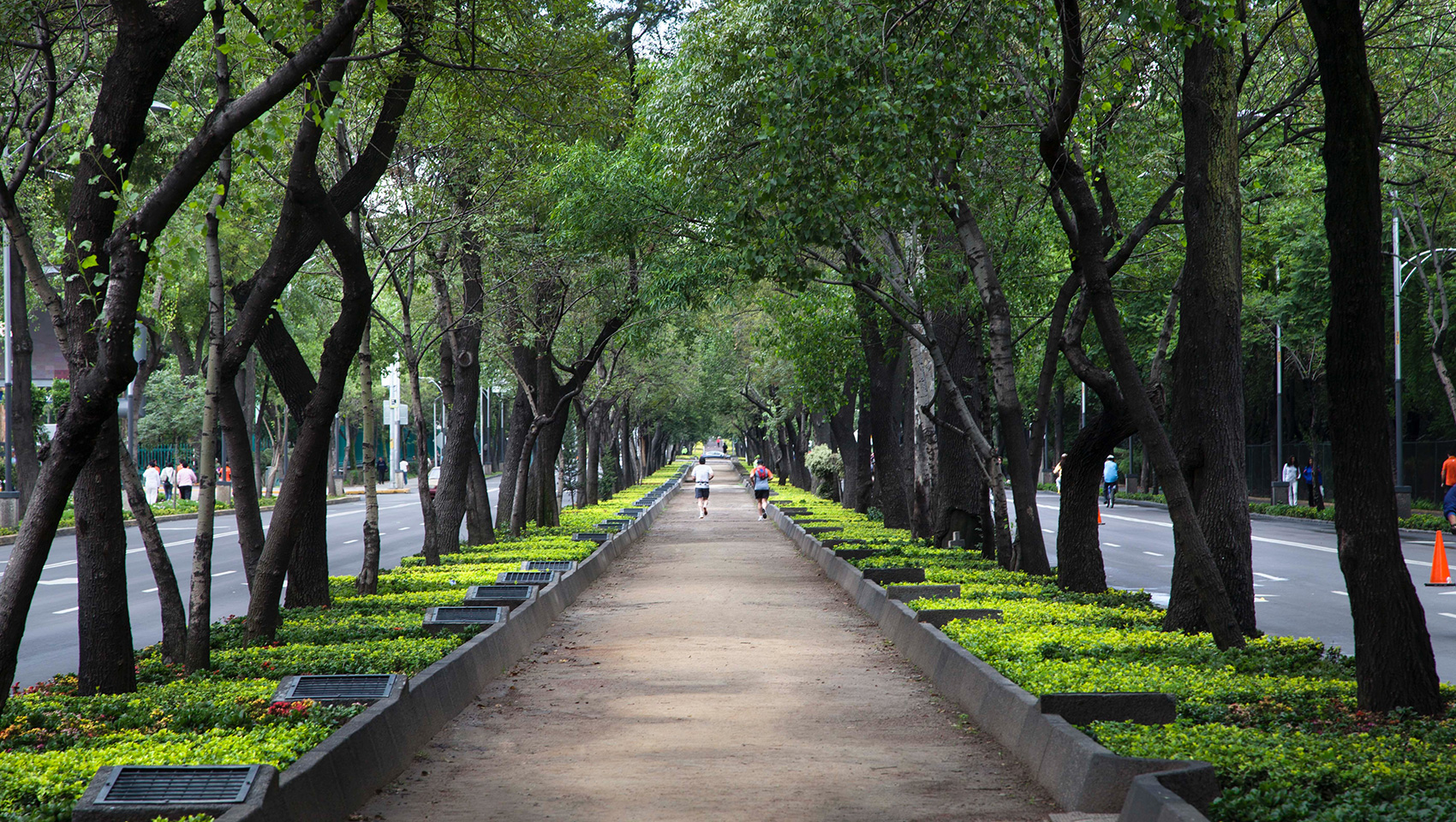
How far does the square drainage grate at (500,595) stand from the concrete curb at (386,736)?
448 millimetres

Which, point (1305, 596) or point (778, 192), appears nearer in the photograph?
point (778, 192)

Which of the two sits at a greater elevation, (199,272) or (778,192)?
(199,272)

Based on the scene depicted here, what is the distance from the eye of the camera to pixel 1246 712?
23.8ft

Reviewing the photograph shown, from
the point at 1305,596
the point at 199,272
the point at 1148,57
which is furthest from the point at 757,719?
the point at 199,272

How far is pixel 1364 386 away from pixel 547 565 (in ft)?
40.9

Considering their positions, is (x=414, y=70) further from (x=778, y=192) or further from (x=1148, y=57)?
(x=1148, y=57)

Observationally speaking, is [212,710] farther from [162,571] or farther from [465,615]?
[465,615]

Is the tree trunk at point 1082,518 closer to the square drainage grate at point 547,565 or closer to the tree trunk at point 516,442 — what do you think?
the square drainage grate at point 547,565

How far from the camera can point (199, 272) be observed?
1350 inches

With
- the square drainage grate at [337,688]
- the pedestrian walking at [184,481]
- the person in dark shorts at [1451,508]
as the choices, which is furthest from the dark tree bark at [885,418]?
the pedestrian walking at [184,481]

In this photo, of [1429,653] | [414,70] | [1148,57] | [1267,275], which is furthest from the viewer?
[1267,275]

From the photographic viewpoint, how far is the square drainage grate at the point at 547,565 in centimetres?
1769

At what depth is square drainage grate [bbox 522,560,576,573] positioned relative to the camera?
17688 mm

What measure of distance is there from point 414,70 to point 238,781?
8.13 meters
